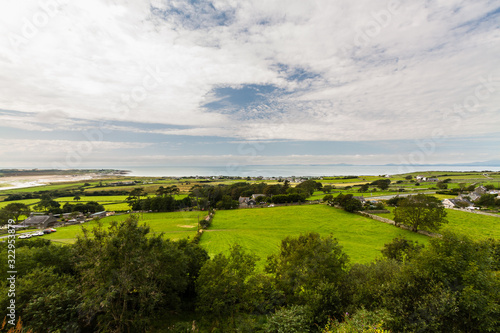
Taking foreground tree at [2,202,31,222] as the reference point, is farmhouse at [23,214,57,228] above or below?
below

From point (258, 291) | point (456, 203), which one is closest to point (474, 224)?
point (456, 203)

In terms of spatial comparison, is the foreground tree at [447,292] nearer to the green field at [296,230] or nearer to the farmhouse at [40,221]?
the green field at [296,230]

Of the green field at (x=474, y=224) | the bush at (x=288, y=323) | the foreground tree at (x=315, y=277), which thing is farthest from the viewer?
the green field at (x=474, y=224)

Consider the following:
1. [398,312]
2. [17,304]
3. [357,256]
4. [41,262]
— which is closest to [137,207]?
[41,262]

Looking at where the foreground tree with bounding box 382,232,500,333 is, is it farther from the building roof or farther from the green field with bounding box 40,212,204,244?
the building roof

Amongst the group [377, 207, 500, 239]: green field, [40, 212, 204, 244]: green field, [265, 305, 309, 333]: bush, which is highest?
[265, 305, 309, 333]: bush

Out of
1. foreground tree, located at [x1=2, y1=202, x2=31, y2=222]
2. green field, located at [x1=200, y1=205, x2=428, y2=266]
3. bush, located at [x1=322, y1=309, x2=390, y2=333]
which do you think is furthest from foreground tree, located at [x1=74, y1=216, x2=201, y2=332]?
foreground tree, located at [x1=2, y1=202, x2=31, y2=222]

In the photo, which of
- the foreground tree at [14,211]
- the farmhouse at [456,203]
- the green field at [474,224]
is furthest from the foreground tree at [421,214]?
the foreground tree at [14,211]
